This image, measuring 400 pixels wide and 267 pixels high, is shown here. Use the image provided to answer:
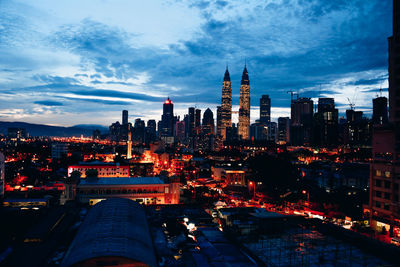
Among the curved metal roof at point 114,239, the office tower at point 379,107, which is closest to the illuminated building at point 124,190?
the curved metal roof at point 114,239

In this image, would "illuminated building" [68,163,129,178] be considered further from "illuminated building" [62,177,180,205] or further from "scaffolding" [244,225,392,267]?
"scaffolding" [244,225,392,267]

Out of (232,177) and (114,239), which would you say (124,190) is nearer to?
(114,239)

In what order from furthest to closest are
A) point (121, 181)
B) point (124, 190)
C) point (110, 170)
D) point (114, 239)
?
point (110, 170) → point (121, 181) → point (124, 190) → point (114, 239)

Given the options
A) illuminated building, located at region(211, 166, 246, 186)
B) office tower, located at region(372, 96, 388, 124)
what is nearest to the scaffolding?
illuminated building, located at region(211, 166, 246, 186)

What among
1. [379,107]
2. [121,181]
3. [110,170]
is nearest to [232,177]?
[110,170]

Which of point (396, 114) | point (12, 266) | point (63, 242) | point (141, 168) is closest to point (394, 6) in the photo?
point (396, 114)

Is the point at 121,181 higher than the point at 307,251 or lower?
higher
